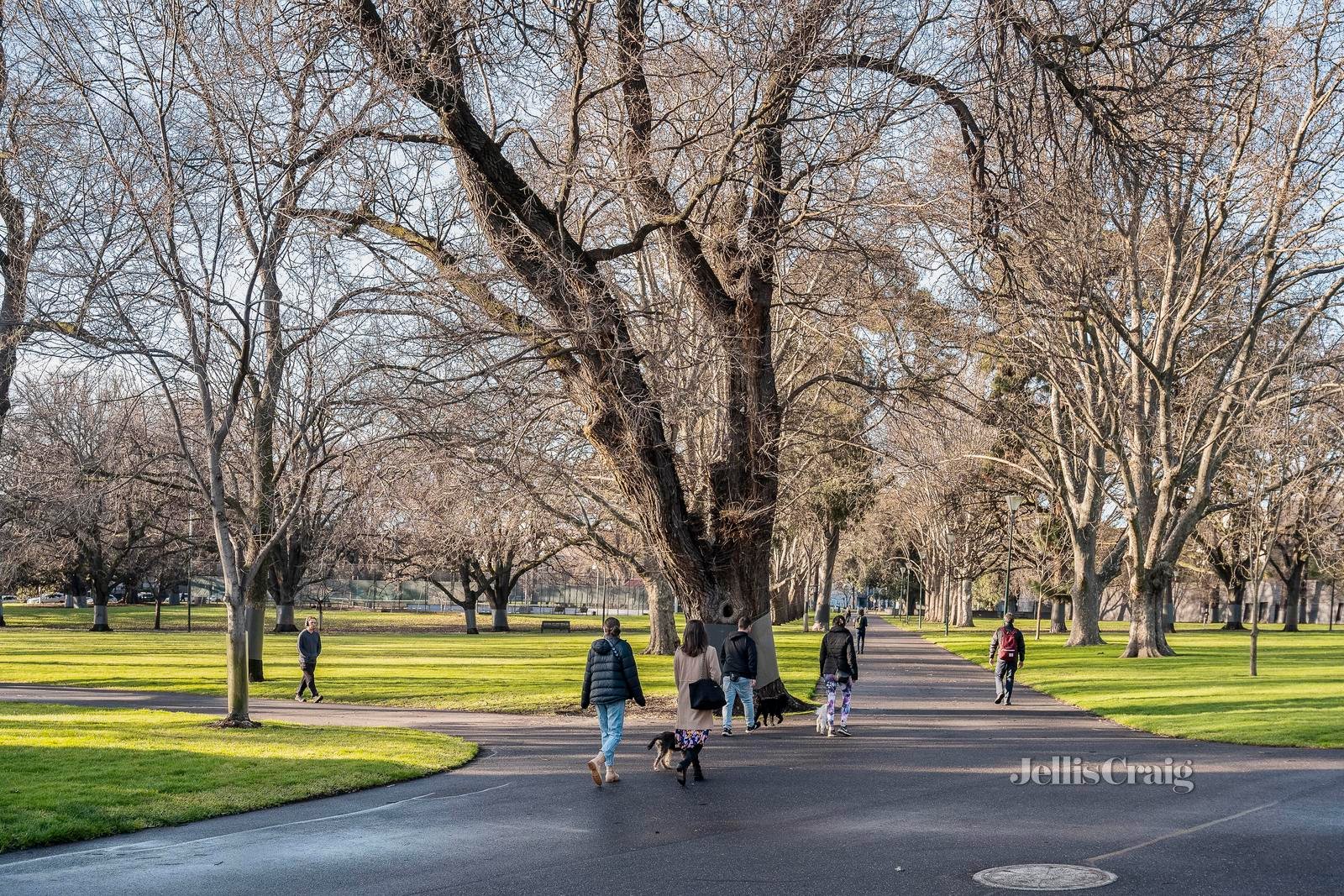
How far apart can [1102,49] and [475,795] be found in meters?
10.1

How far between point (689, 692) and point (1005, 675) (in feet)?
39.2

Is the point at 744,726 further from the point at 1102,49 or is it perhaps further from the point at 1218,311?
the point at 1218,311

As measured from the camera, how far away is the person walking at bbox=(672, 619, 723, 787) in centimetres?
1364

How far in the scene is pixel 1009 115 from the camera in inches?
544

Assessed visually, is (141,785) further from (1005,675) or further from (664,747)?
(1005,675)

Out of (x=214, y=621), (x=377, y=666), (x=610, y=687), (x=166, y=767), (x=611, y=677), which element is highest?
(x=611, y=677)

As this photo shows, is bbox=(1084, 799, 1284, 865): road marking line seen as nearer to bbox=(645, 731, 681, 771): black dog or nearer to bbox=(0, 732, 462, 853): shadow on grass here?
bbox=(645, 731, 681, 771): black dog

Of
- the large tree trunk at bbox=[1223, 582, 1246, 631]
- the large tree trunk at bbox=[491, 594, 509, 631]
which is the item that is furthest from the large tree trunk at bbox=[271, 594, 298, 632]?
the large tree trunk at bbox=[1223, 582, 1246, 631]

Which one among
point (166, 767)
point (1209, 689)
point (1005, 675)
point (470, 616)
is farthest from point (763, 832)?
point (470, 616)

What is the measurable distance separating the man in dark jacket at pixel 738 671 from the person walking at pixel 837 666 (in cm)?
111

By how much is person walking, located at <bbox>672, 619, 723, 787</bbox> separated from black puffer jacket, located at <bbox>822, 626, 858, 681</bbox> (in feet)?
13.6

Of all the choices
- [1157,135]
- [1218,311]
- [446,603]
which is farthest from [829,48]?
[446,603]

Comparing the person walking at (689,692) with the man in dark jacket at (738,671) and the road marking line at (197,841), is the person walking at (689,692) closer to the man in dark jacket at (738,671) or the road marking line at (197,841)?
the road marking line at (197,841)

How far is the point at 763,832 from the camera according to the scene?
34.6 ft
